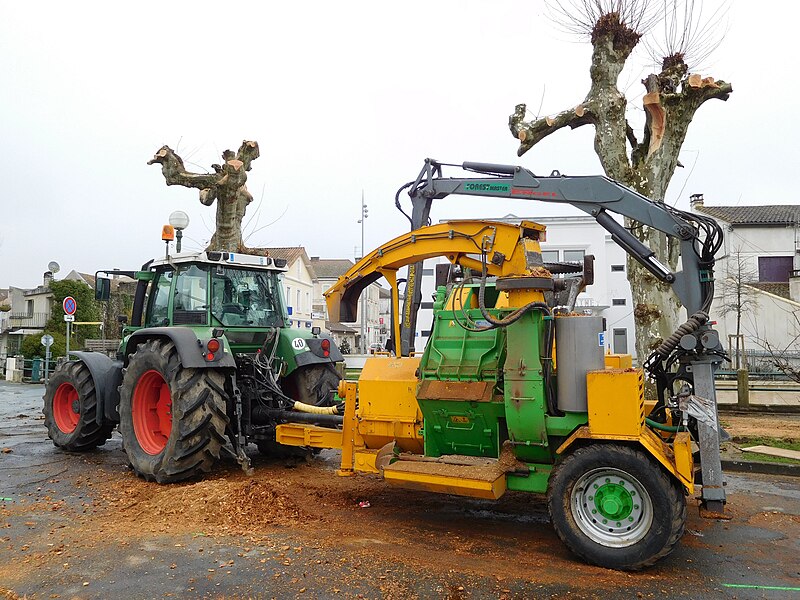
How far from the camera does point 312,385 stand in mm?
7852

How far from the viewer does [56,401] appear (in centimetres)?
873

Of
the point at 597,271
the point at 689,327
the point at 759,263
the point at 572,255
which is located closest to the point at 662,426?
the point at 689,327

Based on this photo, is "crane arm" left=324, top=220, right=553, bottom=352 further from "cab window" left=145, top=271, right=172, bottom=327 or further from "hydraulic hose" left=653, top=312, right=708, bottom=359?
"cab window" left=145, top=271, right=172, bottom=327

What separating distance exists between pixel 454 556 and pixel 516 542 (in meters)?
0.64

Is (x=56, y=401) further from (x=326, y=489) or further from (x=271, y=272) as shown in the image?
(x=326, y=489)

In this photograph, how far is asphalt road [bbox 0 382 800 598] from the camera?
407cm

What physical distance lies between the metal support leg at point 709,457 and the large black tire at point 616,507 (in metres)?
0.34

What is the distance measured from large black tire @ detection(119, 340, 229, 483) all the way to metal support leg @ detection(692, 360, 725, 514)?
448cm

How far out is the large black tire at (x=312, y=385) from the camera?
309 inches

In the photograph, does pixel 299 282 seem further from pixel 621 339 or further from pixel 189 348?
pixel 189 348

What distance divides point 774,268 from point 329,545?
3377cm

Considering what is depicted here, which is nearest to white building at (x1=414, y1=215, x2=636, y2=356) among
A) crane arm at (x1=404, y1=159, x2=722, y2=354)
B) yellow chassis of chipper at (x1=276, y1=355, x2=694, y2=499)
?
crane arm at (x1=404, y1=159, x2=722, y2=354)

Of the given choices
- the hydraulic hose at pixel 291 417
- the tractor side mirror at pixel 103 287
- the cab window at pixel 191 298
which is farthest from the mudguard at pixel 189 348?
the tractor side mirror at pixel 103 287

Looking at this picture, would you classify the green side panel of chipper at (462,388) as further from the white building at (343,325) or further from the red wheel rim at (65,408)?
the white building at (343,325)
